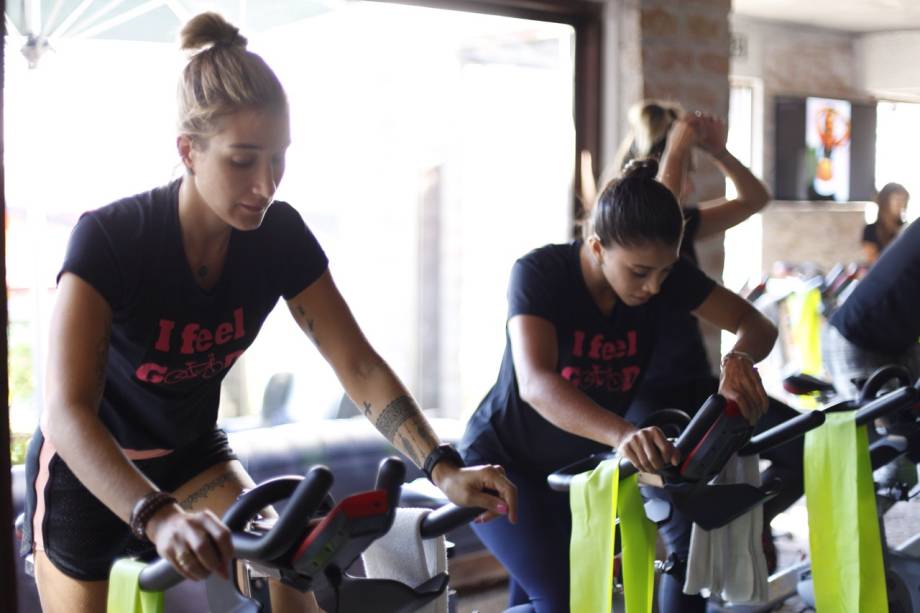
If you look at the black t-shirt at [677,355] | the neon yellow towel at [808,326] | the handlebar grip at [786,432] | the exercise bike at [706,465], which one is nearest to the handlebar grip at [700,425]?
the exercise bike at [706,465]

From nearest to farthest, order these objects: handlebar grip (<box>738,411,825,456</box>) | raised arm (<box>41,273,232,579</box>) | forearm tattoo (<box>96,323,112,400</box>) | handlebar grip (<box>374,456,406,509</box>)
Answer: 1. raised arm (<box>41,273,232,579</box>)
2. handlebar grip (<box>374,456,406,509</box>)
3. forearm tattoo (<box>96,323,112,400</box>)
4. handlebar grip (<box>738,411,825,456</box>)

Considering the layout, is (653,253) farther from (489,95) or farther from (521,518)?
(489,95)

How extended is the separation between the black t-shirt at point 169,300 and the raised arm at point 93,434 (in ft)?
0.14

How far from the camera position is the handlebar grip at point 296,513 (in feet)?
3.96

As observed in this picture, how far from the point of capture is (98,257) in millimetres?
1470

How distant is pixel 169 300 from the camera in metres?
1.57

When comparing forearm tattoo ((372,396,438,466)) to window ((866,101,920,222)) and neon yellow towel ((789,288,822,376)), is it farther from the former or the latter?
window ((866,101,920,222))

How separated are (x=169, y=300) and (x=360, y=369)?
32 centimetres

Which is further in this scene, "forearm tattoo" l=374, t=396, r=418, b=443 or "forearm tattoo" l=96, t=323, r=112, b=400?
"forearm tattoo" l=374, t=396, r=418, b=443

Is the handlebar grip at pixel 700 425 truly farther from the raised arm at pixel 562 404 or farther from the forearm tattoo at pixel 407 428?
the forearm tattoo at pixel 407 428

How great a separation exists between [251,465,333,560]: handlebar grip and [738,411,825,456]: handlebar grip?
978 mm

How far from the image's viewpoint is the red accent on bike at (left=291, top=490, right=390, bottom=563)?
124 cm

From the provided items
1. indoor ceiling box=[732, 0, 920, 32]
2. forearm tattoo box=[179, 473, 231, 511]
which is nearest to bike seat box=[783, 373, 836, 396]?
forearm tattoo box=[179, 473, 231, 511]

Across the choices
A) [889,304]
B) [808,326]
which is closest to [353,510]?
[889,304]
